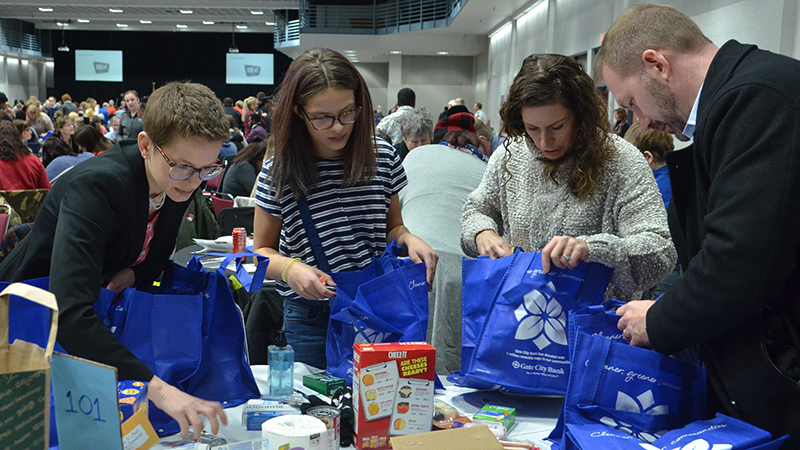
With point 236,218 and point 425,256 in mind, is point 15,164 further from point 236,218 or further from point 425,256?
point 425,256

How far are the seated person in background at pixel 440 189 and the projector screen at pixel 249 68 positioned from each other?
92.2 ft

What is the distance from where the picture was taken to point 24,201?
14.9 ft

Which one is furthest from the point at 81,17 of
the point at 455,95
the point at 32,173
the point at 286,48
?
the point at 32,173

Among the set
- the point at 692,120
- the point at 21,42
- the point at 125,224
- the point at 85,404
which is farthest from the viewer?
the point at 21,42

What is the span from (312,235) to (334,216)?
8 centimetres

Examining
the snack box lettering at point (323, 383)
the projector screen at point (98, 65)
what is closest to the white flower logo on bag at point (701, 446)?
the snack box lettering at point (323, 383)

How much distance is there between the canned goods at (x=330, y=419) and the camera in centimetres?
130

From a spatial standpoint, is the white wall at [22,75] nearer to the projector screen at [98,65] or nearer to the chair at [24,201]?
the projector screen at [98,65]

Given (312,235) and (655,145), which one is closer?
(312,235)

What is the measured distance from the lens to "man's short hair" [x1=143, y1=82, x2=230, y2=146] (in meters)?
1.49

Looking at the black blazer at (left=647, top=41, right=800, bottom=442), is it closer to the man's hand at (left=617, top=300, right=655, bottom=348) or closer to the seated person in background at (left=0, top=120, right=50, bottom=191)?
the man's hand at (left=617, top=300, right=655, bottom=348)

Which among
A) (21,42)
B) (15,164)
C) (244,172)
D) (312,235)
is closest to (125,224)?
(312,235)

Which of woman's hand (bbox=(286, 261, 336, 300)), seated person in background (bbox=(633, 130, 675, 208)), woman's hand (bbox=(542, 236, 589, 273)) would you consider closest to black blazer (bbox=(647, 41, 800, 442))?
woman's hand (bbox=(542, 236, 589, 273))

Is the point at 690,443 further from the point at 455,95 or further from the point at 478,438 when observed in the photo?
the point at 455,95
